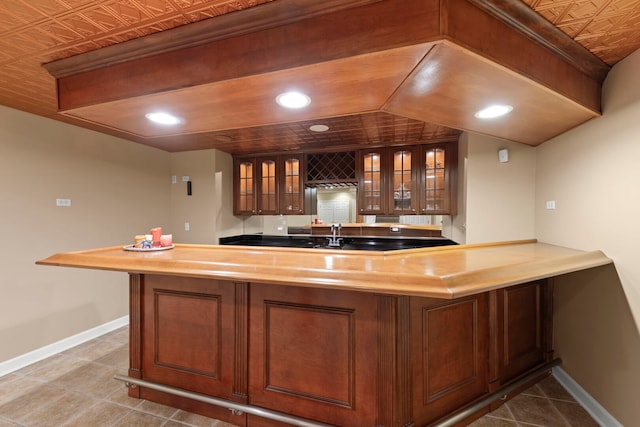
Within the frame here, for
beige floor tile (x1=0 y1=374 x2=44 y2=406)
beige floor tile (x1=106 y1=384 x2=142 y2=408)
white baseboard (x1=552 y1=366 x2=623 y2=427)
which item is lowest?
beige floor tile (x1=0 y1=374 x2=44 y2=406)

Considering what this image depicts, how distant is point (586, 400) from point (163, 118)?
3593 mm

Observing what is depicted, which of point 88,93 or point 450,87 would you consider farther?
point 88,93

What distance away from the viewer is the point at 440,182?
3.52m

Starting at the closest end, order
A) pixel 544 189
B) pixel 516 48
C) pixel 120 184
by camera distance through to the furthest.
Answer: pixel 516 48
pixel 544 189
pixel 120 184

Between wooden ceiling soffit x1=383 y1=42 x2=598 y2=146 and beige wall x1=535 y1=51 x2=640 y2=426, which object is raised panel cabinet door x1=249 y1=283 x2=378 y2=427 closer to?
wooden ceiling soffit x1=383 y1=42 x2=598 y2=146

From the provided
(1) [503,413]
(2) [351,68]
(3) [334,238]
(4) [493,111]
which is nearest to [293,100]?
(2) [351,68]

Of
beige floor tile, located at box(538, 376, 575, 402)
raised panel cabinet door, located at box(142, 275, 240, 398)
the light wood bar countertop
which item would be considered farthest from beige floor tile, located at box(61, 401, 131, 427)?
beige floor tile, located at box(538, 376, 575, 402)

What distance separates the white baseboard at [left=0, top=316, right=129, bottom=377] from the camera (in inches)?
94.3

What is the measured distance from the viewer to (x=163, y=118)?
1943 mm

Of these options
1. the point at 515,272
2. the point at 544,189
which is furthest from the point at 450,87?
the point at 544,189

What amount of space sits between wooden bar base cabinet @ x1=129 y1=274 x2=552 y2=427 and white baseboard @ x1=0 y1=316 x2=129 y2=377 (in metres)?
1.39

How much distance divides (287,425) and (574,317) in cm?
225

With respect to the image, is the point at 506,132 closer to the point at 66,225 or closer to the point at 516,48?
the point at 516,48

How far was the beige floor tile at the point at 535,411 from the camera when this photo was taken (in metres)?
1.77
